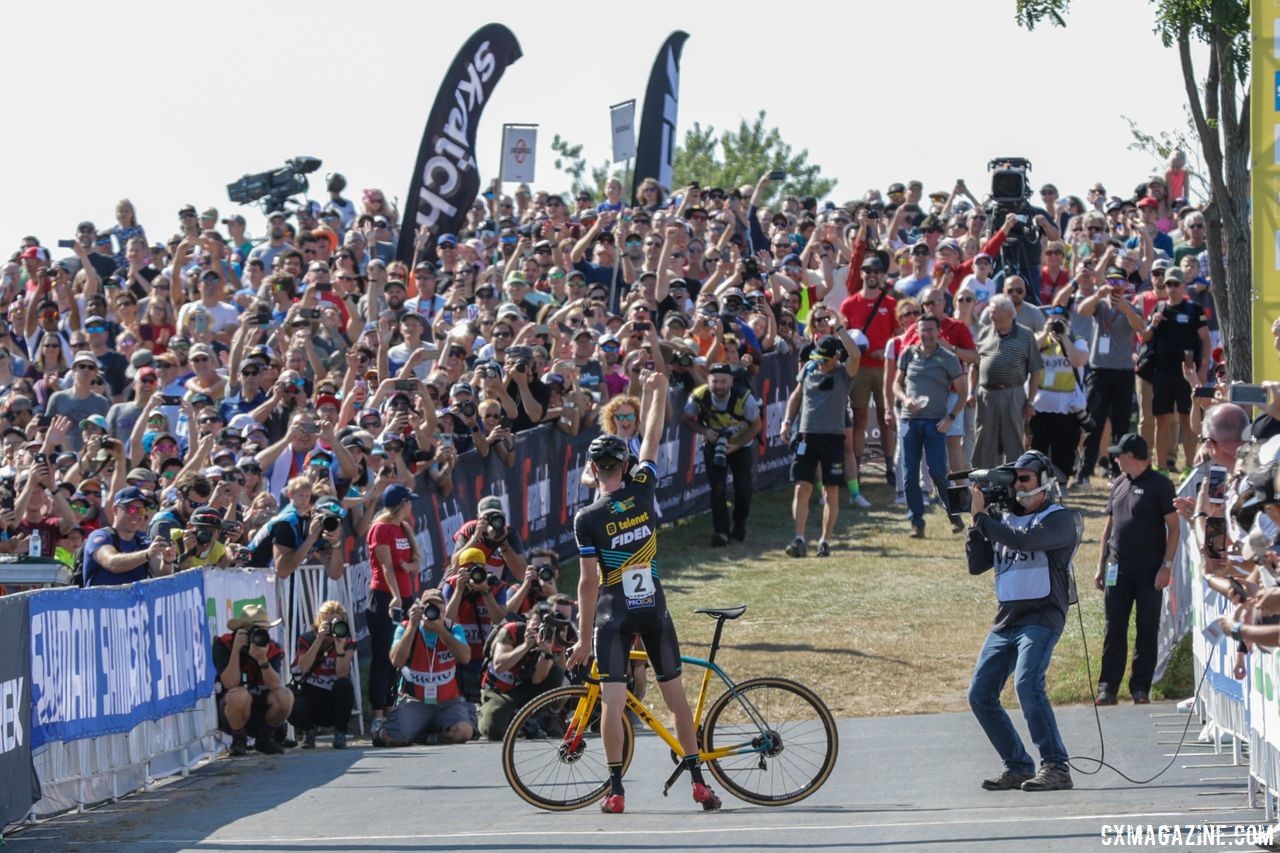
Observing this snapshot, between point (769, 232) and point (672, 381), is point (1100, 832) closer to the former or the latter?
point (672, 381)

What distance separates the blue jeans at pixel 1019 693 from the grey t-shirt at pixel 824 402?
25.5ft

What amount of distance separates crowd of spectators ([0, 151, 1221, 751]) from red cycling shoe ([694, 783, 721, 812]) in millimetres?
3476

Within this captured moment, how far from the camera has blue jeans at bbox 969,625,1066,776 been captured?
1085cm

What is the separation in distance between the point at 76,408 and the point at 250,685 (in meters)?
6.12

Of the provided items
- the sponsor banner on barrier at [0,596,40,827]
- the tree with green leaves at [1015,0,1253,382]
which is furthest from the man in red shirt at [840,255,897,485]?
the sponsor banner on barrier at [0,596,40,827]

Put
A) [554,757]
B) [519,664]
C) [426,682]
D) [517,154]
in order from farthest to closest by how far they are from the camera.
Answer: [517,154], [426,682], [519,664], [554,757]

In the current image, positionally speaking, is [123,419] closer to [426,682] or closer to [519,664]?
[426,682]

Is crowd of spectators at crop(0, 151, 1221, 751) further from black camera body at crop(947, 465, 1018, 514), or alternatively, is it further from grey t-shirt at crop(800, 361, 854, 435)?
black camera body at crop(947, 465, 1018, 514)

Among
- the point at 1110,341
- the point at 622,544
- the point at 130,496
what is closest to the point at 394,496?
the point at 130,496

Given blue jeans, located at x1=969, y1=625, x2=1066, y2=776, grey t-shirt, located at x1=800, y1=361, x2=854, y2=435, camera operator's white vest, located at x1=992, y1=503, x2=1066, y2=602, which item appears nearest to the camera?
blue jeans, located at x1=969, y1=625, x2=1066, y2=776

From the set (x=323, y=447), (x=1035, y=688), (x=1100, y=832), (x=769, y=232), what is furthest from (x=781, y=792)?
(x=769, y=232)

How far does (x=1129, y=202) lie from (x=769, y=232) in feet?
15.4

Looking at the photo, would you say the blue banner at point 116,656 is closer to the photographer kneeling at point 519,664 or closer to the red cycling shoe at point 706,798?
the photographer kneeling at point 519,664

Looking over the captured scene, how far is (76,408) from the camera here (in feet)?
62.7
